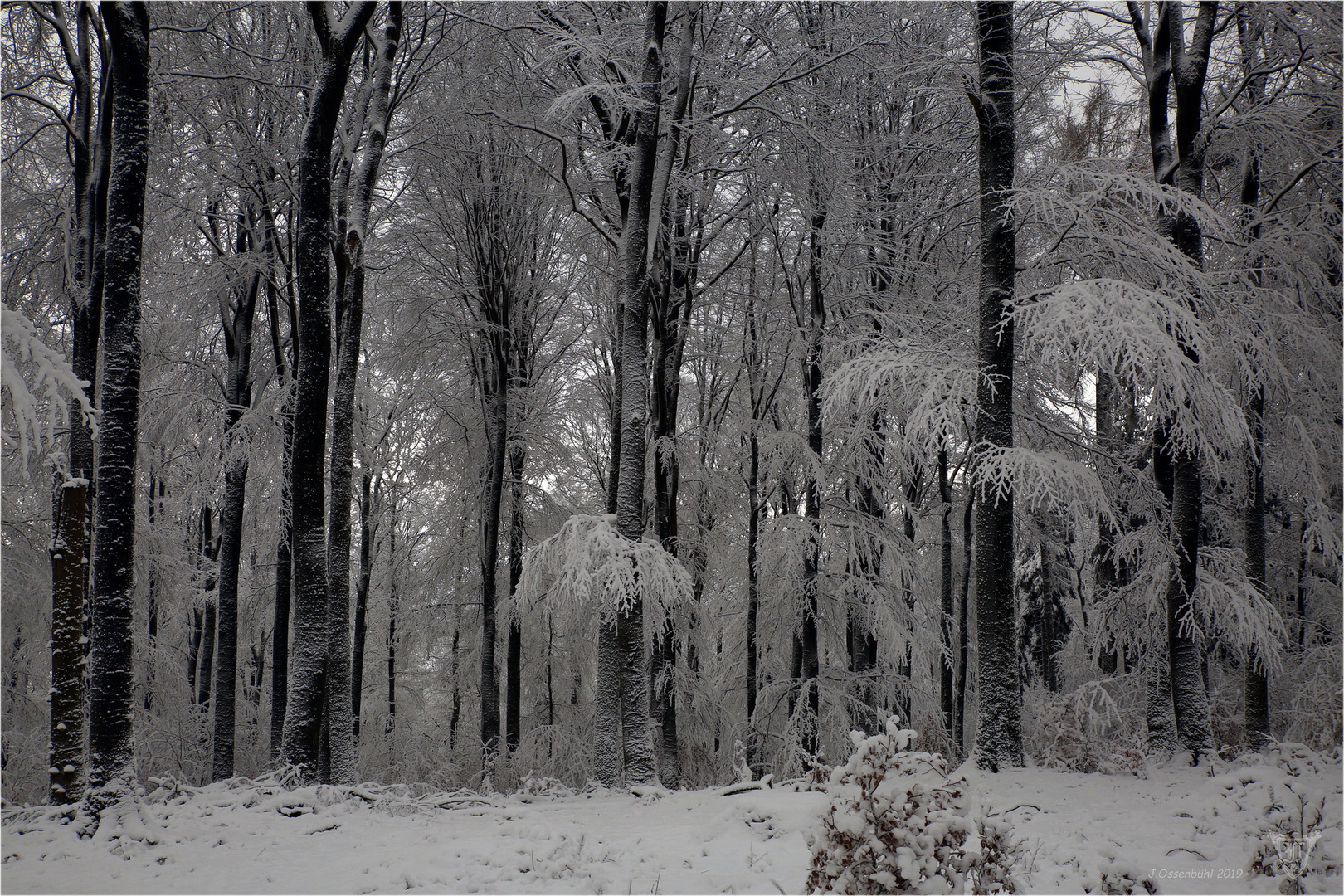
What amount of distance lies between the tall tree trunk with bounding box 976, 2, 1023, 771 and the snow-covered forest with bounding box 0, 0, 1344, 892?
0.16 feet

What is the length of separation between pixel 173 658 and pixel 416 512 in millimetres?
6394

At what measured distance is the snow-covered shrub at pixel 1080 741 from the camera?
735 centimetres

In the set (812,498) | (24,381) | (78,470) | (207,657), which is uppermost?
(24,381)

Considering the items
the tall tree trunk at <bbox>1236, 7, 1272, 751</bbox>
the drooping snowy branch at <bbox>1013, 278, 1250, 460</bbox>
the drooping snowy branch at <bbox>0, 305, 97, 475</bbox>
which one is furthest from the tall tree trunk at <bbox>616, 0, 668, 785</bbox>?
the tall tree trunk at <bbox>1236, 7, 1272, 751</bbox>

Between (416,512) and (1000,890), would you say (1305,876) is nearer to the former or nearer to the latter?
(1000,890)

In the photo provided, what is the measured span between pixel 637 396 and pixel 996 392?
12.3 feet

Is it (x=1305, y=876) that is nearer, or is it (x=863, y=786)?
(x=863, y=786)

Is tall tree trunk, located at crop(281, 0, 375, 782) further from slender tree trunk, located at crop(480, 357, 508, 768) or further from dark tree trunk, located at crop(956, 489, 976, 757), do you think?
dark tree trunk, located at crop(956, 489, 976, 757)

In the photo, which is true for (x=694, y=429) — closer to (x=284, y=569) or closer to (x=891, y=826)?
(x=284, y=569)

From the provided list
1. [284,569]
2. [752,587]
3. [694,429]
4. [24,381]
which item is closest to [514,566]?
[284,569]

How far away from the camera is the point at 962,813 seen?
3.59m

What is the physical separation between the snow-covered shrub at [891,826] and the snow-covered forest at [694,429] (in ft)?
0.07

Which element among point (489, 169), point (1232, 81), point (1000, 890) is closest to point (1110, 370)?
point (1000, 890)

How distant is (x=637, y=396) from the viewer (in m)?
8.30
